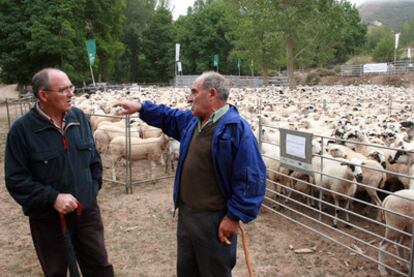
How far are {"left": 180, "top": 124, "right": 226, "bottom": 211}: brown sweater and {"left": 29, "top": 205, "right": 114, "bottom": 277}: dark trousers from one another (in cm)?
105

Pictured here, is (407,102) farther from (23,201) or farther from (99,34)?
(99,34)

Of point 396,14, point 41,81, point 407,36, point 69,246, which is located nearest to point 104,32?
point 41,81

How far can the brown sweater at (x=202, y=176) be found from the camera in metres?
3.25

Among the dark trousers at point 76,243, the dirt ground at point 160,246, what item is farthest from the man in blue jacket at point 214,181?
the dirt ground at point 160,246

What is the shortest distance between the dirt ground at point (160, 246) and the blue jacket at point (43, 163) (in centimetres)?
231

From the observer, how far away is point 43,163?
133 inches

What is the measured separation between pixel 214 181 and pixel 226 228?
1.27 feet

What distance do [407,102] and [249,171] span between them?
18.3m

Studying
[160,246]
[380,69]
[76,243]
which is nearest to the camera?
[76,243]

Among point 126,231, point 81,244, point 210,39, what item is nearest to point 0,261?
point 126,231

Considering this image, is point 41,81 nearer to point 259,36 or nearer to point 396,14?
point 259,36

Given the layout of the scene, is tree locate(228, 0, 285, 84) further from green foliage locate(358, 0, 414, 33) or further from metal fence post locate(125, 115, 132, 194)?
green foliage locate(358, 0, 414, 33)

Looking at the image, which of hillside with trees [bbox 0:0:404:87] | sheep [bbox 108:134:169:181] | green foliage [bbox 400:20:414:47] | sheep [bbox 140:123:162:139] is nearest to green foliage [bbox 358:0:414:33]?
green foliage [bbox 400:20:414:47]

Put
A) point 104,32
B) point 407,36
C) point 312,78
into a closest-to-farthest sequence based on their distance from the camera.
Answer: point 104,32
point 312,78
point 407,36
